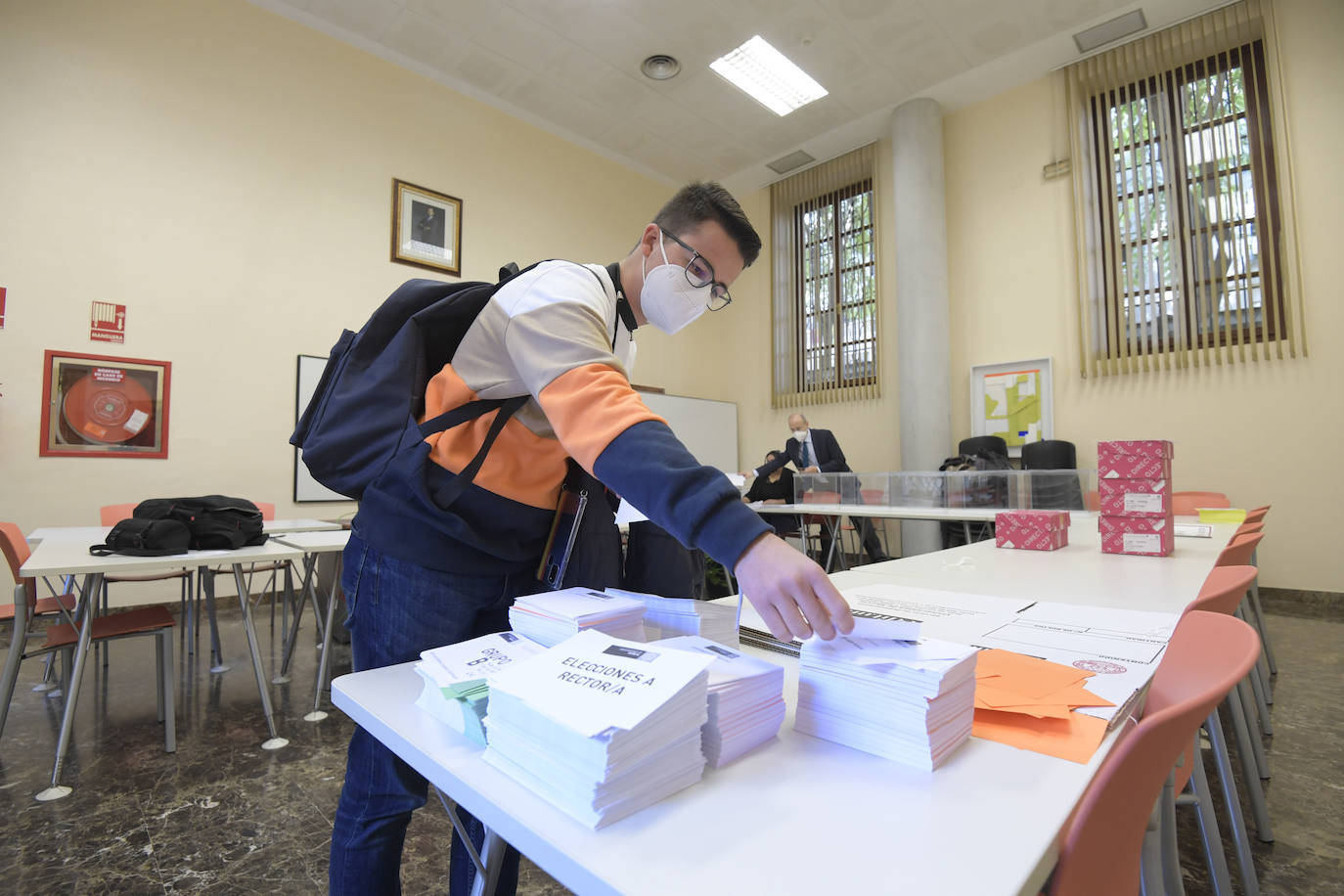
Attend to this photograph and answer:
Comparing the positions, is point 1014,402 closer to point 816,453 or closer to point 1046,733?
point 816,453

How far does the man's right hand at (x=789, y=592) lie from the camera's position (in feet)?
1.90

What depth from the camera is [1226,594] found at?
37.3 inches

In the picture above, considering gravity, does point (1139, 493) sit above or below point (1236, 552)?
above

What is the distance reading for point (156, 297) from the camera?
4.08 meters

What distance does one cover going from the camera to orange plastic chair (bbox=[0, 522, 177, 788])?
2.01 meters

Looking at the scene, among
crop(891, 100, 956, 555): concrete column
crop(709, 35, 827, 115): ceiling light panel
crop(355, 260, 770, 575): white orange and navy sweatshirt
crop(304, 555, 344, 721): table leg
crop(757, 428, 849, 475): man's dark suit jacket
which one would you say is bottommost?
crop(304, 555, 344, 721): table leg

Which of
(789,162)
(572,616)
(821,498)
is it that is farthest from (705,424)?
(572,616)

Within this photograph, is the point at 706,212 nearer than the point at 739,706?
No

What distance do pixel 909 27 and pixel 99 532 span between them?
613 cm

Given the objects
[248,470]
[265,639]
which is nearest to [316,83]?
[248,470]

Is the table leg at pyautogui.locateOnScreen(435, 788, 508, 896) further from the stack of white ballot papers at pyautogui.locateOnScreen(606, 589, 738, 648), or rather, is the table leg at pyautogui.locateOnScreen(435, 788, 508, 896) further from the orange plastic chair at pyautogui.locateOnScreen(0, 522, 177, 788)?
the orange plastic chair at pyautogui.locateOnScreen(0, 522, 177, 788)

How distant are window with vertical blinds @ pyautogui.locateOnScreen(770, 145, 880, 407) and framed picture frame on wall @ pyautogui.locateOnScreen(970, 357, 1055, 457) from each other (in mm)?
1022

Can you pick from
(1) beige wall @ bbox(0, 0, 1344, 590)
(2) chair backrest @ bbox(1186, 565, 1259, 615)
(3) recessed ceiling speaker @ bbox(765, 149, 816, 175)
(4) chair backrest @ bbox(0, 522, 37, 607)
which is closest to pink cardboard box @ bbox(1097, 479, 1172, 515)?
(2) chair backrest @ bbox(1186, 565, 1259, 615)

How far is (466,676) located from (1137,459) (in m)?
2.19
